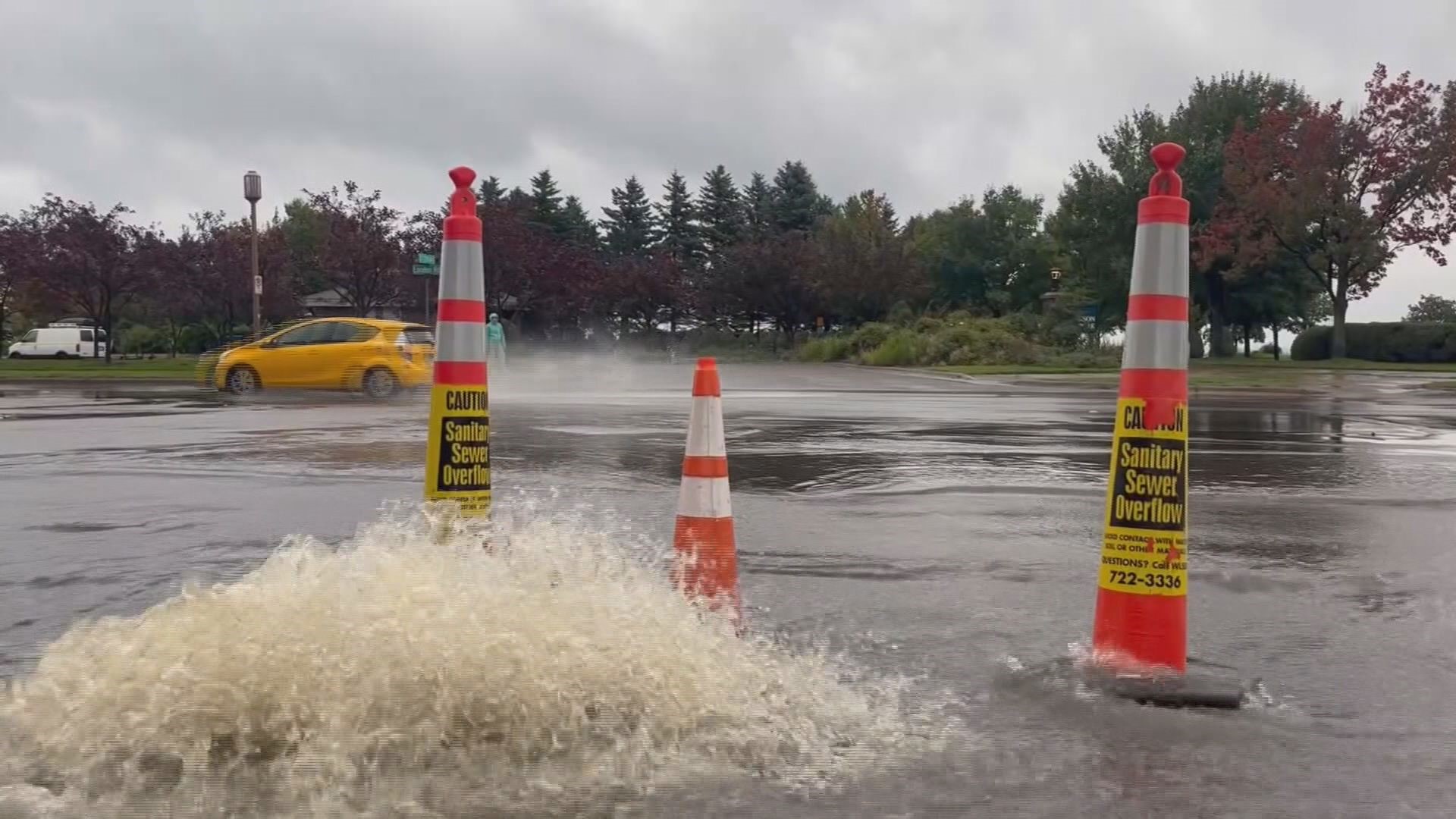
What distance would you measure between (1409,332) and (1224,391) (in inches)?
Result: 1000

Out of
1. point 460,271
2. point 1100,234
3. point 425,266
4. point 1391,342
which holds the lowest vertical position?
point 460,271

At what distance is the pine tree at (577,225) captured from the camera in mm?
96688

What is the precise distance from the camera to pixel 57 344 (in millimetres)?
65375

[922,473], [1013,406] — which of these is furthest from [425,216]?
[922,473]

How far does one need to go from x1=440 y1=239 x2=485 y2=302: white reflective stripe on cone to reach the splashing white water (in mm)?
1295

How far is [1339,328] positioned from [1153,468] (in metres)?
41.9

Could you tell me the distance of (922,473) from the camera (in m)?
9.33

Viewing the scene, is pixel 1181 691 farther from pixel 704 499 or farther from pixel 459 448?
pixel 459 448

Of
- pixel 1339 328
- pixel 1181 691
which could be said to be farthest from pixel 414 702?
pixel 1339 328

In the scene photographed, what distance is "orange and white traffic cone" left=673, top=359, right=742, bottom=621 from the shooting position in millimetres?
4477

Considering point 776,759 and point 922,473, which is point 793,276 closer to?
point 922,473

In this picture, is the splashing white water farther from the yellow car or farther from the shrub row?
the shrub row

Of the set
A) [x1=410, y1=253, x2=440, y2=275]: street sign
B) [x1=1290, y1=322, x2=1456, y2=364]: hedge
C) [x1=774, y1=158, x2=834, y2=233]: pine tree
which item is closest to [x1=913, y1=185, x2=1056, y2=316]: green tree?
[x1=774, y1=158, x2=834, y2=233]: pine tree

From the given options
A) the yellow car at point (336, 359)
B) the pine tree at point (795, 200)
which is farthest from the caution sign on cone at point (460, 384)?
the pine tree at point (795, 200)
